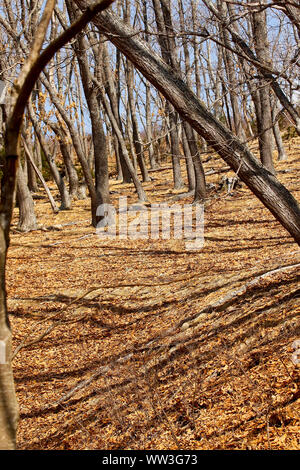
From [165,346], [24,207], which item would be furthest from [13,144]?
[24,207]

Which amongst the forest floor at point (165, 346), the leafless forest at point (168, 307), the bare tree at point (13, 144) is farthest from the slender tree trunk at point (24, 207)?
the bare tree at point (13, 144)

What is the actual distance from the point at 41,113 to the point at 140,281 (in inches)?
357

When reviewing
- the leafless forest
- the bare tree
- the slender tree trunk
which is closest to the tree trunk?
the leafless forest

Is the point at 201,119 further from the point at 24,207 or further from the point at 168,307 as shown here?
the point at 24,207

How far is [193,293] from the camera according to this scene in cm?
614

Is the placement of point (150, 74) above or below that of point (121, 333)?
above

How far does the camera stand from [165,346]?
4871 millimetres

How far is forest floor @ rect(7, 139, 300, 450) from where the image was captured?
11.1ft

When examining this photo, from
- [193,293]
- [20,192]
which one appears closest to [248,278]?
[193,293]

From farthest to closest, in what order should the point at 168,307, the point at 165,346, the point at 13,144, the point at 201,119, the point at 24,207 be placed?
the point at 24,207
the point at 168,307
the point at 165,346
the point at 201,119
the point at 13,144

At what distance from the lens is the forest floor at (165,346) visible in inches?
134

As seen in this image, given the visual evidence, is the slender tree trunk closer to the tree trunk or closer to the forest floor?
the forest floor

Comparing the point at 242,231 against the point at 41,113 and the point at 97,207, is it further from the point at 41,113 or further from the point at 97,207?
the point at 41,113

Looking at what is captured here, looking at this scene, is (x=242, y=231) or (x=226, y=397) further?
(x=242, y=231)
